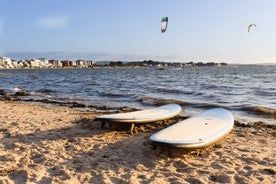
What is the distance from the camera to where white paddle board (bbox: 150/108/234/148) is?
5.40 meters

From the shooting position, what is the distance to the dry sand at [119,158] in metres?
4.59

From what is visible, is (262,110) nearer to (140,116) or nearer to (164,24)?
(140,116)

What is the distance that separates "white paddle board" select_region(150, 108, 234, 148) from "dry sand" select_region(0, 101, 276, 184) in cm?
26

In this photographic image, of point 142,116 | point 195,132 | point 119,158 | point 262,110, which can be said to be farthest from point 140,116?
point 262,110

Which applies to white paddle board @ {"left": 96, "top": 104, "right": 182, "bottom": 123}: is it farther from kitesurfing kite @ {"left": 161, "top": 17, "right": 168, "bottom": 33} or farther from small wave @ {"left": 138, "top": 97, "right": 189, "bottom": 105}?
kitesurfing kite @ {"left": 161, "top": 17, "right": 168, "bottom": 33}

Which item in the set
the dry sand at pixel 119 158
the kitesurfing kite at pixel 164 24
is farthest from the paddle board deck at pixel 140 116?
the kitesurfing kite at pixel 164 24

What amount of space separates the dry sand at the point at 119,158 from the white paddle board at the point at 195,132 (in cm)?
26

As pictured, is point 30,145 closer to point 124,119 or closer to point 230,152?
point 124,119

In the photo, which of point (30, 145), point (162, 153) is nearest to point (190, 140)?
point (162, 153)

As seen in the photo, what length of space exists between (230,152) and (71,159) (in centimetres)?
309

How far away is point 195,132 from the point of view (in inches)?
245

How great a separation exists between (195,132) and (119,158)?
1736 millimetres

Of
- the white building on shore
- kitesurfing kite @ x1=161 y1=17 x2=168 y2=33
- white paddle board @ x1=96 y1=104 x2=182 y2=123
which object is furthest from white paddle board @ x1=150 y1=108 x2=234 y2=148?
the white building on shore

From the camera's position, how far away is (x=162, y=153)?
222 inches
